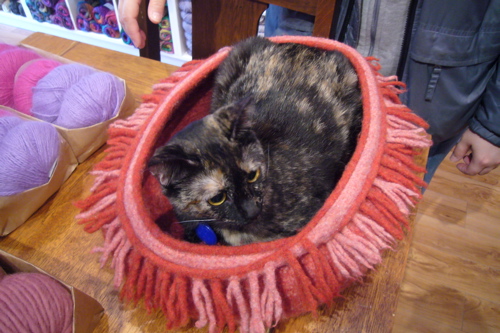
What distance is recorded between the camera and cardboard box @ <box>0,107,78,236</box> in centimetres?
66

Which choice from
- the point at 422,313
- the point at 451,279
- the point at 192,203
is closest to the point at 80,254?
the point at 192,203

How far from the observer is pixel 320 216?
1.67ft

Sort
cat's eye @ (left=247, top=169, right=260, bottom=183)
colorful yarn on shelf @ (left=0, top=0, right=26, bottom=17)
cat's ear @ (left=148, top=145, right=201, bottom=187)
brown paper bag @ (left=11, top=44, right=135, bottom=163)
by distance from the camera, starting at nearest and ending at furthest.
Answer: cat's ear @ (left=148, top=145, right=201, bottom=187) < cat's eye @ (left=247, top=169, right=260, bottom=183) < brown paper bag @ (left=11, top=44, right=135, bottom=163) < colorful yarn on shelf @ (left=0, top=0, right=26, bottom=17)

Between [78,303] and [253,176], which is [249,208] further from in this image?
[78,303]

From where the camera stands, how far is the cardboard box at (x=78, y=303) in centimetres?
48

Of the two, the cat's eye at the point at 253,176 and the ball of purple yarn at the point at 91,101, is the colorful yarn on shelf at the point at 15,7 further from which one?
the cat's eye at the point at 253,176

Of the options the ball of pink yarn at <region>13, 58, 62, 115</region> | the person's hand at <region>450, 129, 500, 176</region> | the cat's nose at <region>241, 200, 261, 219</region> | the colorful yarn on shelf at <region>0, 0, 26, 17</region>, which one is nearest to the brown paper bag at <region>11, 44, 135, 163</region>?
the ball of pink yarn at <region>13, 58, 62, 115</region>

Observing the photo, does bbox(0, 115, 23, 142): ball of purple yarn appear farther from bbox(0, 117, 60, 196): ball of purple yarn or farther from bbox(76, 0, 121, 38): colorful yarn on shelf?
bbox(76, 0, 121, 38): colorful yarn on shelf

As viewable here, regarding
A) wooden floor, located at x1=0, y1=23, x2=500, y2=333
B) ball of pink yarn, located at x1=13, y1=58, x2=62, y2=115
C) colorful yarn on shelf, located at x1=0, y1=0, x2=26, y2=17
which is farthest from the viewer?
colorful yarn on shelf, located at x1=0, y1=0, x2=26, y2=17

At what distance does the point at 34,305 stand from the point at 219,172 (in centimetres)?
34

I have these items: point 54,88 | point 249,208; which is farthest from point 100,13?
point 249,208

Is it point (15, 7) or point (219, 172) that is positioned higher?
point (219, 172)

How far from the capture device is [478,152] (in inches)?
33.9

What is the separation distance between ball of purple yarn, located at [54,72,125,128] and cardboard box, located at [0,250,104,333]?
0.38 m
